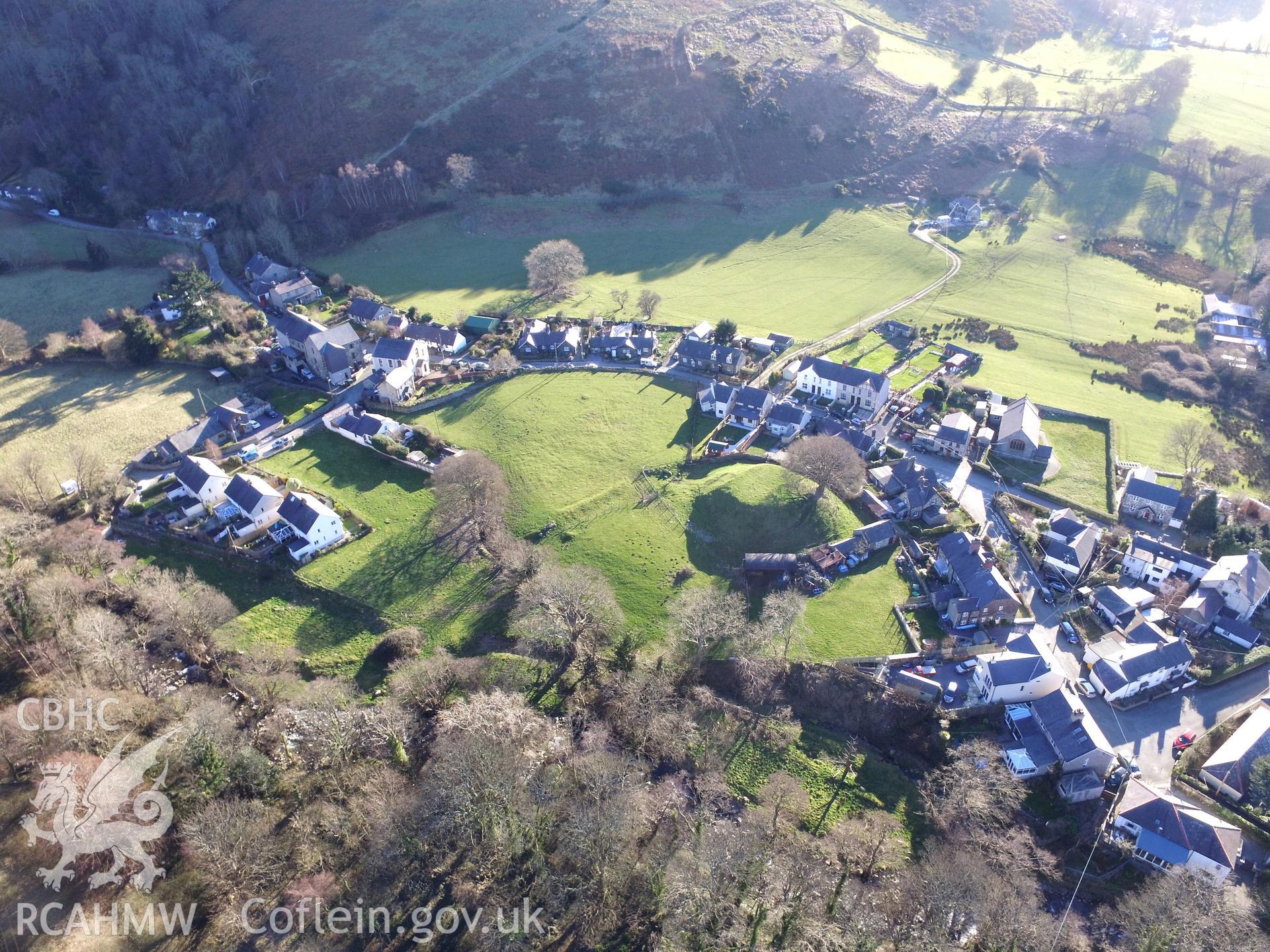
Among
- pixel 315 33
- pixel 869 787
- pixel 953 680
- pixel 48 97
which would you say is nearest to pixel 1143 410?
pixel 953 680

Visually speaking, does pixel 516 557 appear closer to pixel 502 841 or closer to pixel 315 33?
pixel 502 841

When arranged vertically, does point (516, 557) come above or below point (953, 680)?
above

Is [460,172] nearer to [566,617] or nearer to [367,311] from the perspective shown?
[367,311]

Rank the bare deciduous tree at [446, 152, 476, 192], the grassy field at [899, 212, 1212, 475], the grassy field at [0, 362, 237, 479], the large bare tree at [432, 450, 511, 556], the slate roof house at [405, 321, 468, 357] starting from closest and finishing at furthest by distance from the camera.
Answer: the large bare tree at [432, 450, 511, 556] → the grassy field at [0, 362, 237, 479] → the grassy field at [899, 212, 1212, 475] → the slate roof house at [405, 321, 468, 357] → the bare deciduous tree at [446, 152, 476, 192]

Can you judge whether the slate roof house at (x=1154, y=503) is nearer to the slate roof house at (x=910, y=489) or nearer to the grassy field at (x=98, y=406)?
the slate roof house at (x=910, y=489)

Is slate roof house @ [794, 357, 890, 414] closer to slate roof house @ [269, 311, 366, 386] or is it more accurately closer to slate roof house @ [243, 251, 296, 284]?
slate roof house @ [269, 311, 366, 386]

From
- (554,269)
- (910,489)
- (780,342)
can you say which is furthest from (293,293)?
(910,489)

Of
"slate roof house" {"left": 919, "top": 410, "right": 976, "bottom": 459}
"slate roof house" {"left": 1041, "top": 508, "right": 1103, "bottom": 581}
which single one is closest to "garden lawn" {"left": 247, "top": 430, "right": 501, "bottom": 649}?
"slate roof house" {"left": 1041, "top": 508, "right": 1103, "bottom": 581}
